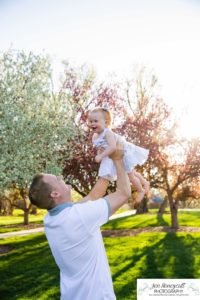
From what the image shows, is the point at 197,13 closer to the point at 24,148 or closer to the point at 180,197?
the point at 24,148

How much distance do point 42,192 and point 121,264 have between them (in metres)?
8.54

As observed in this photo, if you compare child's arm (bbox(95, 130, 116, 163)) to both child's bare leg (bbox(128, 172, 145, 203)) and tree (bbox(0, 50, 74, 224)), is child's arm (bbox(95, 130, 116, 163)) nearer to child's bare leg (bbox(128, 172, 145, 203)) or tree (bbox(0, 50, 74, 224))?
child's bare leg (bbox(128, 172, 145, 203))

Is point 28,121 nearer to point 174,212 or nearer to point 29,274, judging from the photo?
point 29,274

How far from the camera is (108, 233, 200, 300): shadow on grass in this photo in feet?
29.4

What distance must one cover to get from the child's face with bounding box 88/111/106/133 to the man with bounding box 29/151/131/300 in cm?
142

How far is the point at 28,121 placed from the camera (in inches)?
504

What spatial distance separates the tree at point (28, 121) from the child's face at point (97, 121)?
296 inches

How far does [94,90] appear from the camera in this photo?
19281mm

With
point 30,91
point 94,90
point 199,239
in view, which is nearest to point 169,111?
point 94,90

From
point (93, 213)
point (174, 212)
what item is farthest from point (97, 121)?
point (174, 212)

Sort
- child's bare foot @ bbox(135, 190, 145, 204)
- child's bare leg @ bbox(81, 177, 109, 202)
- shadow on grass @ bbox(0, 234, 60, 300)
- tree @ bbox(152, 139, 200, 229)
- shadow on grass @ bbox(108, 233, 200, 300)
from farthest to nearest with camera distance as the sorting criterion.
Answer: tree @ bbox(152, 139, 200, 229)
shadow on grass @ bbox(108, 233, 200, 300)
shadow on grass @ bbox(0, 234, 60, 300)
child's bare foot @ bbox(135, 190, 145, 204)
child's bare leg @ bbox(81, 177, 109, 202)

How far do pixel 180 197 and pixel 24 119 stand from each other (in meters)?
8.40

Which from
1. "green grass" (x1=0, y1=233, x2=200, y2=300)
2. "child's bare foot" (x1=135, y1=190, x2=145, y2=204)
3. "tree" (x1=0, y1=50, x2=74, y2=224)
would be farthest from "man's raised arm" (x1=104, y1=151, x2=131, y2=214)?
"tree" (x1=0, y1=50, x2=74, y2=224)

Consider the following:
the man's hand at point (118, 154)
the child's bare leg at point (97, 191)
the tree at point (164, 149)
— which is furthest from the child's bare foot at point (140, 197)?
the tree at point (164, 149)
